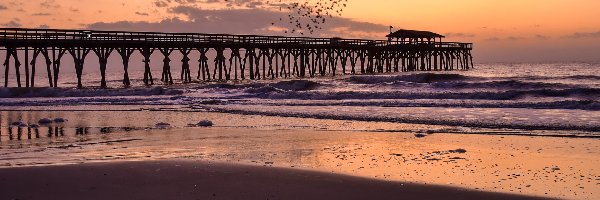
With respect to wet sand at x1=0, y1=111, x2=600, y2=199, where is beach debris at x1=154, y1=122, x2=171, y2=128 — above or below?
below

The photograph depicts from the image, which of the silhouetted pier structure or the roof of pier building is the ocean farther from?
the roof of pier building

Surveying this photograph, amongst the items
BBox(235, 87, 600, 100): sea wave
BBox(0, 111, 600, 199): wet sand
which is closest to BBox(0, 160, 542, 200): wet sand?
BBox(0, 111, 600, 199): wet sand

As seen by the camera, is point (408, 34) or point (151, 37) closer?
point (151, 37)

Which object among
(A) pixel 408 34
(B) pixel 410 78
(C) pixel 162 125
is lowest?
(C) pixel 162 125

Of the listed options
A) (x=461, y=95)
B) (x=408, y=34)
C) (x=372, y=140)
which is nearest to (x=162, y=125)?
(x=372, y=140)

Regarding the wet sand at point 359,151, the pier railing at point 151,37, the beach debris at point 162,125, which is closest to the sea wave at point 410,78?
the pier railing at point 151,37

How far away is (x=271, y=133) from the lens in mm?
12789

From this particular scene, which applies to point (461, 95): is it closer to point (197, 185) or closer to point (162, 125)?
point (162, 125)

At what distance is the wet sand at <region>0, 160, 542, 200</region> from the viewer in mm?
6719

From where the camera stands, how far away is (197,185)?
718 cm

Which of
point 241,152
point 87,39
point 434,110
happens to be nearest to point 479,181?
point 241,152

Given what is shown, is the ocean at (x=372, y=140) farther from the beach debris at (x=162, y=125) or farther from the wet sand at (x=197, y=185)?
the wet sand at (x=197, y=185)

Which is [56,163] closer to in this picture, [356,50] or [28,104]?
[28,104]

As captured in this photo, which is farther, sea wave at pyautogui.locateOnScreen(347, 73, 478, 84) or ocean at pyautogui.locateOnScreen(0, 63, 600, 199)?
sea wave at pyautogui.locateOnScreen(347, 73, 478, 84)
